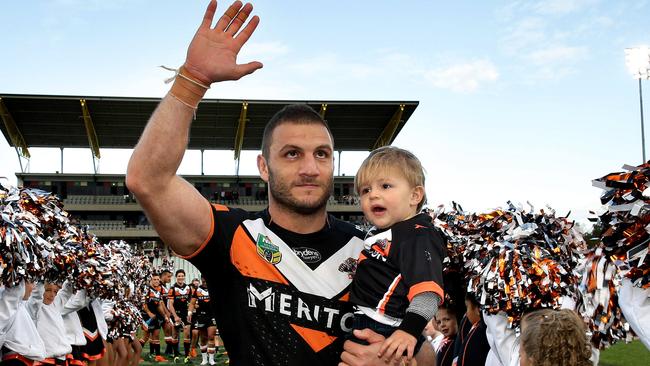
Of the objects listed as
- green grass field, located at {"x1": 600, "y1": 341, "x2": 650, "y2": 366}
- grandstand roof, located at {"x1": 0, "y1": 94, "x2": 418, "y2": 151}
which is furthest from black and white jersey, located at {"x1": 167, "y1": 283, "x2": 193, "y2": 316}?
grandstand roof, located at {"x1": 0, "y1": 94, "x2": 418, "y2": 151}

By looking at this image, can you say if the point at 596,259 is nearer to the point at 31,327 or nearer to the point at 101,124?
the point at 31,327

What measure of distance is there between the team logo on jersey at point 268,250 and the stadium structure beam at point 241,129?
30.4 meters

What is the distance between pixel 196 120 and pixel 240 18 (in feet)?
105

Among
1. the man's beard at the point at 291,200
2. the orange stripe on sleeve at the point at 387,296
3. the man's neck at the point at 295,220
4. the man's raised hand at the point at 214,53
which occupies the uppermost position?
the man's raised hand at the point at 214,53

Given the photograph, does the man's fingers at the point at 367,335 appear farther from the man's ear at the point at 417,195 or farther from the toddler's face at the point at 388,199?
the man's ear at the point at 417,195

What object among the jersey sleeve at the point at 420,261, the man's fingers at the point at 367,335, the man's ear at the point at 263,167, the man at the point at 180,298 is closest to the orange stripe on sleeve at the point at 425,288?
the jersey sleeve at the point at 420,261

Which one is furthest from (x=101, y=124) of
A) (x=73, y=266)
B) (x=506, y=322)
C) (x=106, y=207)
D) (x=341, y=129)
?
(x=506, y=322)

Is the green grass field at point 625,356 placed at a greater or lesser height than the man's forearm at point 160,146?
lesser

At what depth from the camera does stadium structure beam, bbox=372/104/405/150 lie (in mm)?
33425

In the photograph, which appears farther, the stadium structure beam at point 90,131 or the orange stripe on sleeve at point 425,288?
the stadium structure beam at point 90,131

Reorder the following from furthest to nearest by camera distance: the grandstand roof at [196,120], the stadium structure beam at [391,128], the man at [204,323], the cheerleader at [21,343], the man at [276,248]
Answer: the stadium structure beam at [391,128] → the grandstand roof at [196,120] → the man at [204,323] → the cheerleader at [21,343] → the man at [276,248]

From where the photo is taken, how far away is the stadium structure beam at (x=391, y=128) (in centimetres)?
3342

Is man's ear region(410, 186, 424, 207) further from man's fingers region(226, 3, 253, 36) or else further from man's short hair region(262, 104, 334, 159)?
man's fingers region(226, 3, 253, 36)

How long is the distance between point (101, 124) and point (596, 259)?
34.2 meters
